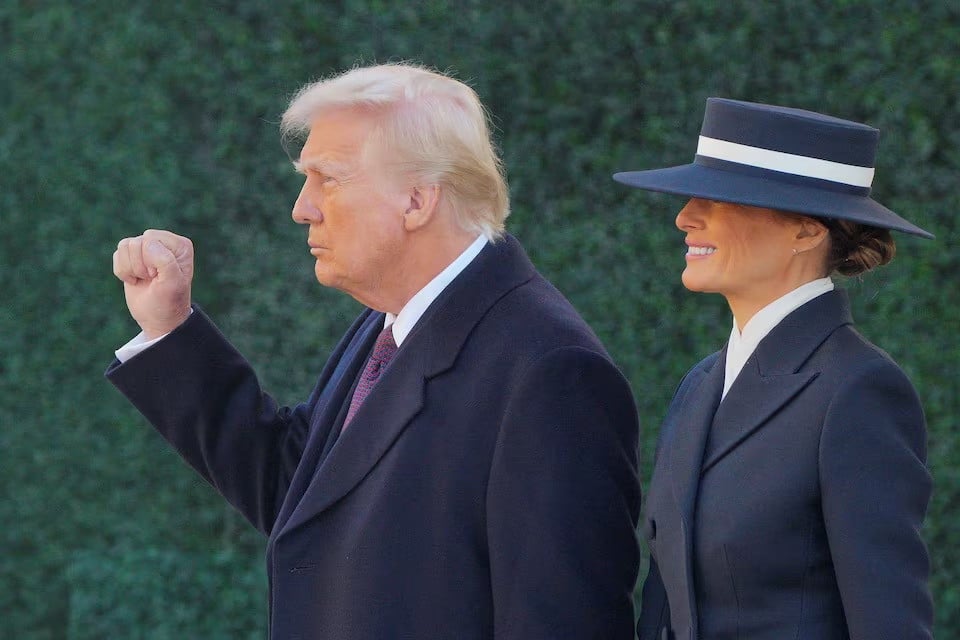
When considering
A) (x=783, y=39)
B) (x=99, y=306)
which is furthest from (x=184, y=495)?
(x=783, y=39)

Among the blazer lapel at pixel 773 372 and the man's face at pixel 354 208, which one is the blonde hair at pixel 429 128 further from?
the blazer lapel at pixel 773 372

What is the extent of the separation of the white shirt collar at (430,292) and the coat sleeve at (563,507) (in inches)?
12.6

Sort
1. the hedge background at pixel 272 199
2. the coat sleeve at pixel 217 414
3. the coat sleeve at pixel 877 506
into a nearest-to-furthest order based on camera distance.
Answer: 1. the coat sleeve at pixel 877 506
2. the coat sleeve at pixel 217 414
3. the hedge background at pixel 272 199

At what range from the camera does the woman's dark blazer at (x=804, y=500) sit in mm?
2066

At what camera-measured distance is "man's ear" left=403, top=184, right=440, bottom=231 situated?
2.64 m

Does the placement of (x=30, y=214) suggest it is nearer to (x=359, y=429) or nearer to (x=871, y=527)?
(x=359, y=429)

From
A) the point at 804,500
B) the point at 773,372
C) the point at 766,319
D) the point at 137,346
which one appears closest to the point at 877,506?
the point at 804,500

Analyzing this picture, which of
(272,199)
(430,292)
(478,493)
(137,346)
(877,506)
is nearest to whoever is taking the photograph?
(877,506)

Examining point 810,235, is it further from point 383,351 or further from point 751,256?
point 383,351

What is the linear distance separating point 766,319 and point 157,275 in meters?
1.25

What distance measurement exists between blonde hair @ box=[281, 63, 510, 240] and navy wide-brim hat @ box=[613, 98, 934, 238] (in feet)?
1.22

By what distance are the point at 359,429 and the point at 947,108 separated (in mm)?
2702

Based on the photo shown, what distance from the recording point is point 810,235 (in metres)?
2.36

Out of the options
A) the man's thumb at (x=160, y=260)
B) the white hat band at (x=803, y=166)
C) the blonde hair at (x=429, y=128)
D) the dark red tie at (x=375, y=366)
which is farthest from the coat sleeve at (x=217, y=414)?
the white hat band at (x=803, y=166)
